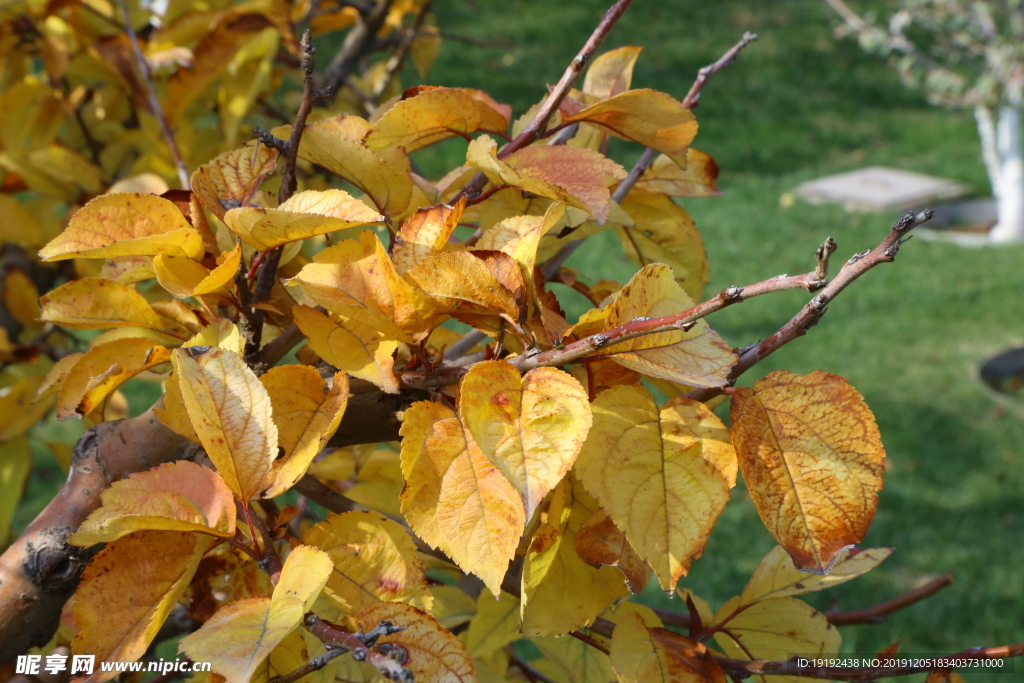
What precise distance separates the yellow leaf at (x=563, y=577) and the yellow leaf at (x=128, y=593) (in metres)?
0.21

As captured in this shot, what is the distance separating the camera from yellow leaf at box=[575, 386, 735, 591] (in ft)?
1.53

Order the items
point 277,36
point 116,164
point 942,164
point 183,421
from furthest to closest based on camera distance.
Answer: point 942,164 < point 116,164 < point 277,36 < point 183,421

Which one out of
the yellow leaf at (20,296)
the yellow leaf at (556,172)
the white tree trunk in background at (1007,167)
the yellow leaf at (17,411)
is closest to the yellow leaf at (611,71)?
the yellow leaf at (556,172)

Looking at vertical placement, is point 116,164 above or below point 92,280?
below

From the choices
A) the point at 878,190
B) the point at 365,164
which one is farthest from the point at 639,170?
the point at 878,190

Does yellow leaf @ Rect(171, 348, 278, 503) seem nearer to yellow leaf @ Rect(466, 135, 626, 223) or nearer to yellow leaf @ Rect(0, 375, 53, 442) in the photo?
yellow leaf @ Rect(466, 135, 626, 223)

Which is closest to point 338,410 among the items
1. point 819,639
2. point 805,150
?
point 819,639

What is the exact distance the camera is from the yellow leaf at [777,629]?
2.12 feet

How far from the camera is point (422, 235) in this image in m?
0.53

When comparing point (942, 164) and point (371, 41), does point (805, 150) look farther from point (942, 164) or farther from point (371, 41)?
point (371, 41)

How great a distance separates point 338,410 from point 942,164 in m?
6.92

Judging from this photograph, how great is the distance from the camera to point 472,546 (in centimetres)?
46

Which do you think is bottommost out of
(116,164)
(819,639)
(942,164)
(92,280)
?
(942,164)

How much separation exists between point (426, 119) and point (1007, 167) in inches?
214
